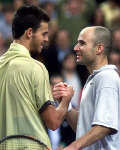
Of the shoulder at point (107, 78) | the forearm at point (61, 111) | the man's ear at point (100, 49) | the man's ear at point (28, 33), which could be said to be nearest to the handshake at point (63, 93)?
the forearm at point (61, 111)

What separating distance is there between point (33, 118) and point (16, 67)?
0.48 m

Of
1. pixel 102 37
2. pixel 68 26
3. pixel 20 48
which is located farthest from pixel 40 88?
pixel 68 26

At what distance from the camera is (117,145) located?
18.3ft

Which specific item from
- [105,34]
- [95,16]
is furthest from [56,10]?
[105,34]

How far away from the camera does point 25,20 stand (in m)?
5.73

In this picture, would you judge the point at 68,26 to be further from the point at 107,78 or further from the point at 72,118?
the point at 107,78

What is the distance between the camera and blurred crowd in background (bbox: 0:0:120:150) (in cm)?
1091

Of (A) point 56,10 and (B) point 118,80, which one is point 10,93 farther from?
(A) point 56,10

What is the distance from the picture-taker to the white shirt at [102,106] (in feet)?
17.9

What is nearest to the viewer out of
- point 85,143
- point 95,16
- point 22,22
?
point 85,143

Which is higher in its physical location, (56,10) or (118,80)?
(56,10)

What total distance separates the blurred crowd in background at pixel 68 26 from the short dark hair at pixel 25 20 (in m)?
4.62

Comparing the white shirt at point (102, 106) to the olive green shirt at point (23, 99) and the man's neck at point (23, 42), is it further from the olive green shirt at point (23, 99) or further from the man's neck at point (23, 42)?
the man's neck at point (23, 42)

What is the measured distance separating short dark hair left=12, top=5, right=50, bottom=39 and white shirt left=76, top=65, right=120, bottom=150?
740 millimetres
